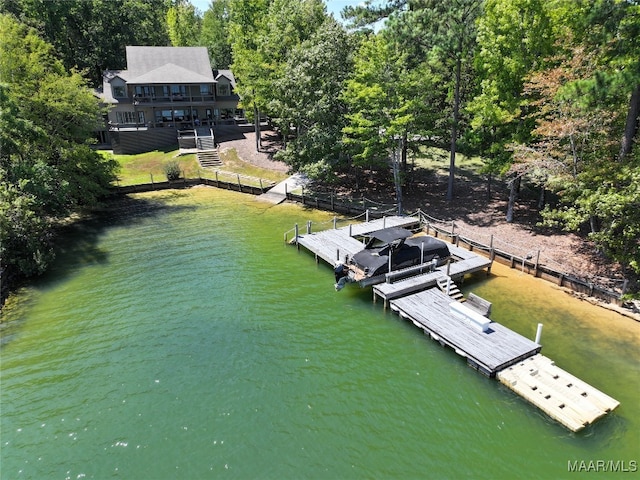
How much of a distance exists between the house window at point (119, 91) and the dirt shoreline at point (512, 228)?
2446 centimetres

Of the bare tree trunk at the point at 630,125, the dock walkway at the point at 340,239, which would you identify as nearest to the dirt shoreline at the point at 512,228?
the dock walkway at the point at 340,239

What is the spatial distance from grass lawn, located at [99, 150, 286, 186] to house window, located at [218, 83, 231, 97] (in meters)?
14.0

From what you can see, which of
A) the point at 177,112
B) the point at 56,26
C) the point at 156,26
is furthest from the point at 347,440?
the point at 156,26

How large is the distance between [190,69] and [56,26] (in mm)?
20055

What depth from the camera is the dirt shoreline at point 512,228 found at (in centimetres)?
2141

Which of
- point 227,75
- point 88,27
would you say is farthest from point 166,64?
point 88,27

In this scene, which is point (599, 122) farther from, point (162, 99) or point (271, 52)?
point (162, 99)

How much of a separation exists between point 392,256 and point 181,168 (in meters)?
30.2

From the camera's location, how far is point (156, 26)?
7081 centimetres

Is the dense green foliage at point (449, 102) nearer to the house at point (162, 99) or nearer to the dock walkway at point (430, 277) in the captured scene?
the dock walkway at point (430, 277)

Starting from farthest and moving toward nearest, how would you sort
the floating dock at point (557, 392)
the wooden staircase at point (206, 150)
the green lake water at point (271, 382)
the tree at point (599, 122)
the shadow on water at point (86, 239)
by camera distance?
the wooden staircase at point (206, 150) < the shadow on water at point (86, 239) < the tree at point (599, 122) < the floating dock at point (557, 392) < the green lake water at point (271, 382)

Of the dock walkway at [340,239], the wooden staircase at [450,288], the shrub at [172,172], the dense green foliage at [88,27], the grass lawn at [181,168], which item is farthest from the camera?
the dense green foliage at [88,27]

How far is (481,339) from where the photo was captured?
16391mm

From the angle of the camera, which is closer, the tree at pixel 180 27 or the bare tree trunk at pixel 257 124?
the bare tree trunk at pixel 257 124
